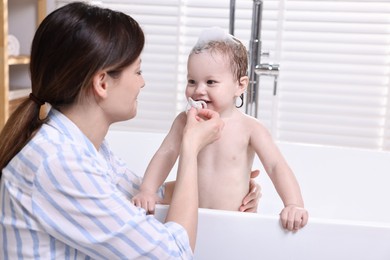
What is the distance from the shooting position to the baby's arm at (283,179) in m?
1.24

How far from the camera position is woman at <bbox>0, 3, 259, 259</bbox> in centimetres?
101

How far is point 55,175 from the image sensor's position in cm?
100

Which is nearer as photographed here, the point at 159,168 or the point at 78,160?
the point at 78,160

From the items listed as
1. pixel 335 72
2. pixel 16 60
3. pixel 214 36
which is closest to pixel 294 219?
pixel 214 36

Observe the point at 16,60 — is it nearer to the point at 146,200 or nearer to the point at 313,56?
the point at 313,56

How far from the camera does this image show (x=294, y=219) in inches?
48.4

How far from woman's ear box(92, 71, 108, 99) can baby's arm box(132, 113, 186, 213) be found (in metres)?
0.34

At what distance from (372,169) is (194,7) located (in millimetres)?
1361

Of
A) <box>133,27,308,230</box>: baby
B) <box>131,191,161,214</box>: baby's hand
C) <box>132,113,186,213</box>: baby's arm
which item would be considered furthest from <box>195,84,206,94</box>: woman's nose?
<box>131,191,161,214</box>: baby's hand

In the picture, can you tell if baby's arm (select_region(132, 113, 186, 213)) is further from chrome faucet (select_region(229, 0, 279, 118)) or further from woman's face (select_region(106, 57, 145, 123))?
chrome faucet (select_region(229, 0, 279, 118))

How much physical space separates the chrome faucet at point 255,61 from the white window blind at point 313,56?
0.84 meters

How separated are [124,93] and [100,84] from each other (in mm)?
66

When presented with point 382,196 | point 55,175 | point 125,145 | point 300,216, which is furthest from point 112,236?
point 382,196

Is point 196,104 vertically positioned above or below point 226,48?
below
